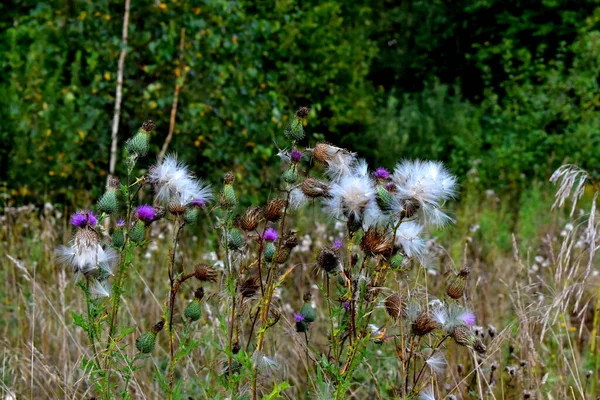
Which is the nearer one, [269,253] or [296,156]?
[296,156]

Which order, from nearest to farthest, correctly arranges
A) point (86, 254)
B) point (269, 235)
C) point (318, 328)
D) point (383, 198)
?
point (383, 198) < point (86, 254) < point (269, 235) < point (318, 328)

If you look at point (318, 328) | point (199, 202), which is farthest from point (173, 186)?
point (318, 328)

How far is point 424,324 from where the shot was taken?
5.28ft

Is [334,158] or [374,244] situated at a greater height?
[334,158]

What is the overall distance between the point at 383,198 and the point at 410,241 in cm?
21

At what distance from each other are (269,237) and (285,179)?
20 cm

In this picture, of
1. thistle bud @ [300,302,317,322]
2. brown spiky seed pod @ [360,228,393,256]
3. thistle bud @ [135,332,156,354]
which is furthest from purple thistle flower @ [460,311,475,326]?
thistle bud @ [135,332,156,354]

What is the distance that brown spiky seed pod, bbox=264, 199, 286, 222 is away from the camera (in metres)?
1.66

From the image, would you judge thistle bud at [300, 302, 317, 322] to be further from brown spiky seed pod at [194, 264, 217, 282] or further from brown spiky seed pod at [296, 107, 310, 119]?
brown spiky seed pod at [296, 107, 310, 119]

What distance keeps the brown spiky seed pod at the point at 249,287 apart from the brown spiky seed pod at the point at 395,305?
310 millimetres

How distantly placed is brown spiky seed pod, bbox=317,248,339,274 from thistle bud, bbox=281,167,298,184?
17 centimetres

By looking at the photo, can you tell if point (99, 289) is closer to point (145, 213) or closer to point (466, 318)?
point (145, 213)

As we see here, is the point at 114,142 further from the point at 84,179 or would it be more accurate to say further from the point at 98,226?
the point at 98,226

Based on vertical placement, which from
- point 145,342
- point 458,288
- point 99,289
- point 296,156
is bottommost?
point 145,342
